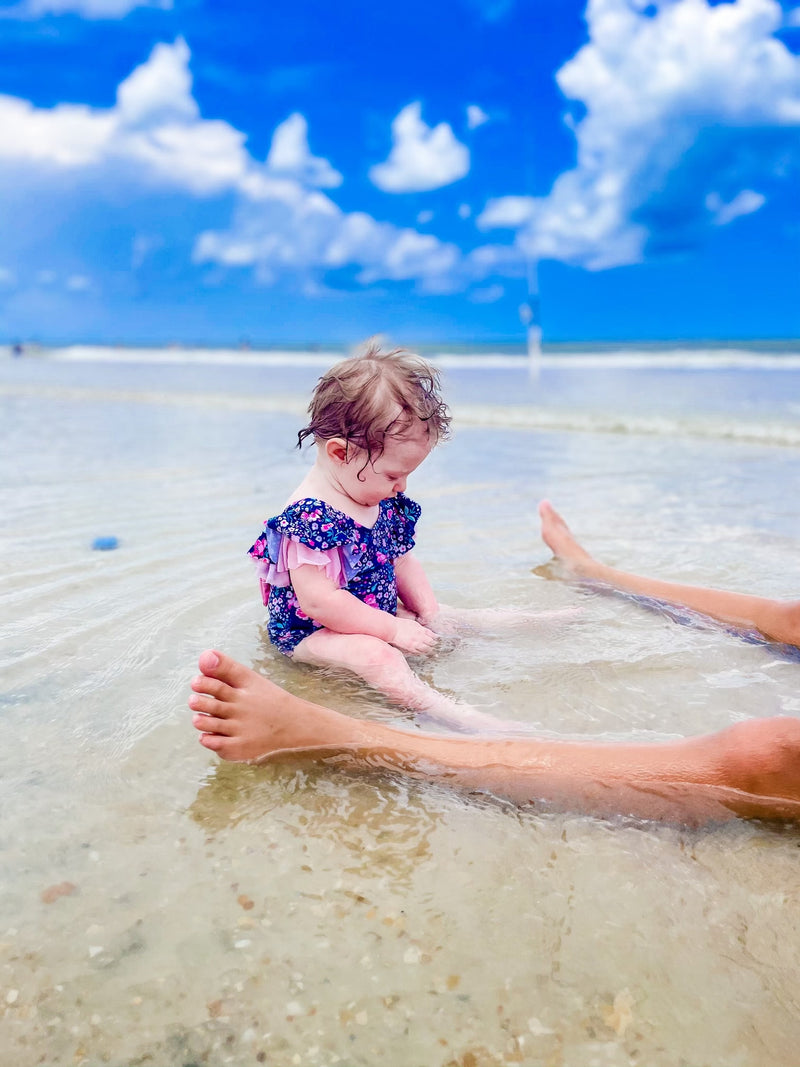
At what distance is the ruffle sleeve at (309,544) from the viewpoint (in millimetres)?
2414

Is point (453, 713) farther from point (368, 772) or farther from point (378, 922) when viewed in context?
point (378, 922)

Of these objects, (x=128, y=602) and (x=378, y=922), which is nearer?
(x=378, y=922)

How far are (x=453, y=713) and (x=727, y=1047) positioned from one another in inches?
41.3

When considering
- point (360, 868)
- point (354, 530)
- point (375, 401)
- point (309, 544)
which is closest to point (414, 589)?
point (354, 530)

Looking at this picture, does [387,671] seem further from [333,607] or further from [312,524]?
[312,524]

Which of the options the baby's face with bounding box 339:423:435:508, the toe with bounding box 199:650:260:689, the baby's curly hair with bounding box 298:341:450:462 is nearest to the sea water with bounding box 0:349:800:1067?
the toe with bounding box 199:650:260:689

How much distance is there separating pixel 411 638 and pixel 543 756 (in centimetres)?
84

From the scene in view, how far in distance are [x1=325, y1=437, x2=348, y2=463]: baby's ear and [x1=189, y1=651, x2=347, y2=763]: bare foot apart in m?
0.79

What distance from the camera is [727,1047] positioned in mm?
1156

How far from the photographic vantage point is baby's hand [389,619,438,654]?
2547 millimetres

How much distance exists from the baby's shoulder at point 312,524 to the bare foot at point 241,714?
2.01 ft

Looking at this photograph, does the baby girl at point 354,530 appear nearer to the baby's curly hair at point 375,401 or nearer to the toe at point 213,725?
the baby's curly hair at point 375,401

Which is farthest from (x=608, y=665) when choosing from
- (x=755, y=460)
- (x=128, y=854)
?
(x=755, y=460)

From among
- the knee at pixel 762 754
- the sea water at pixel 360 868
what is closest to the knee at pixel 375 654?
the sea water at pixel 360 868
